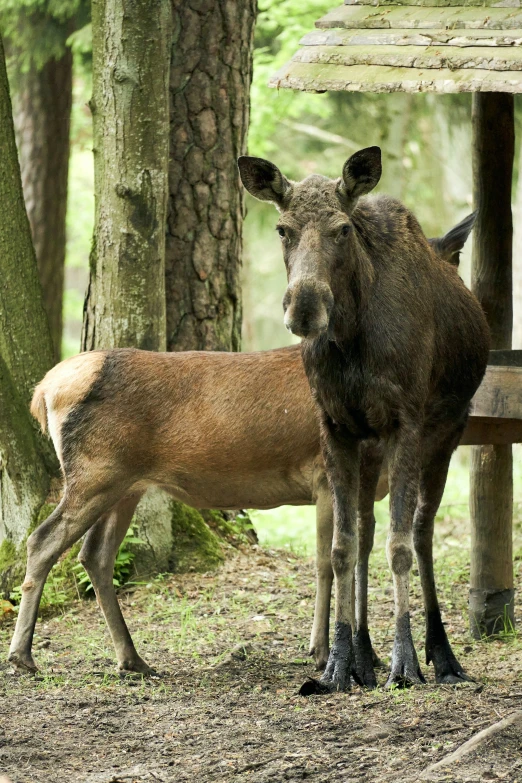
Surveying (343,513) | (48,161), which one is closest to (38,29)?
(48,161)

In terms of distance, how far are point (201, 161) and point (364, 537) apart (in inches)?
168

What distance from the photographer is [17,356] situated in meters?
8.59

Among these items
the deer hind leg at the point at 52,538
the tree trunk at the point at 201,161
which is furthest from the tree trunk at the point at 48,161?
the deer hind leg at the point at 52,538

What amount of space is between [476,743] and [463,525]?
812 centimetres

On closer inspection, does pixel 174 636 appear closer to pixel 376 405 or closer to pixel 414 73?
pixel 376 405

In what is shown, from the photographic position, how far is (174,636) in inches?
301

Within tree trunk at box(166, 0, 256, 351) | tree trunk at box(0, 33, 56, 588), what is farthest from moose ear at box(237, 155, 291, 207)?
tree trunk at box(166, 0, 256, 351)

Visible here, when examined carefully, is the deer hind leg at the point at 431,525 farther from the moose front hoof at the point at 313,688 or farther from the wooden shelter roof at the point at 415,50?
the wooden shelter roof at the point at 415,50

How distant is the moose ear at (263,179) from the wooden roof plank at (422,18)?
1.45 meters

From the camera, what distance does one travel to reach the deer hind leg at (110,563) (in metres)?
6.82

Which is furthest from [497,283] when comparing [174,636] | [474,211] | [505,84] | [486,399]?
[174,636]

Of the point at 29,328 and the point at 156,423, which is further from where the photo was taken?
the point at 29,328

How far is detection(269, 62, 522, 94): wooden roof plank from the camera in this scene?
221 inches

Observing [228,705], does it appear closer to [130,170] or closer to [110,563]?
[110,563]
